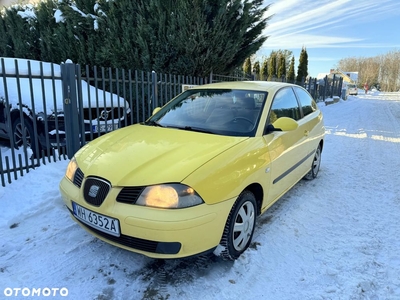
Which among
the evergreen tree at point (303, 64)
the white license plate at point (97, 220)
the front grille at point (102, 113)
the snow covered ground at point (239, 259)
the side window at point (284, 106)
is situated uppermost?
the evergreen tree at point (303, 64)

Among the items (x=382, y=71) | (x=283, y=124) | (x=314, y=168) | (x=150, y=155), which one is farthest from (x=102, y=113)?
(x=382, y=71)

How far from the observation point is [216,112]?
10.9ft

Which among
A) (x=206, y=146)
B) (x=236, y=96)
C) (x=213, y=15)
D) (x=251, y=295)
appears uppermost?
(x=213, y=15)

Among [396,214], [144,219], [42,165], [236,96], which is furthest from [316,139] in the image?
[42,165]

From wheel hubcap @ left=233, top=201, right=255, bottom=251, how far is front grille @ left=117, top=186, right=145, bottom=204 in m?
0.91

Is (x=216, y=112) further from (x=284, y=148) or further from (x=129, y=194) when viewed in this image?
(x=129, y=194)

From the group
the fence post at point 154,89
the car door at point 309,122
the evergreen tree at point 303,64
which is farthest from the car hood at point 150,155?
the evergreen tree at point 303,64

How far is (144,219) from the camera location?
81.0 inches

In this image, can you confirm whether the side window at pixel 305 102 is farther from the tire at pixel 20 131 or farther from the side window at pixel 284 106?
the tire at pixel 20 131

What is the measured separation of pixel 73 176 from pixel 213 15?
246 inches

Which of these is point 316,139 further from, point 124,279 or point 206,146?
point 124,279

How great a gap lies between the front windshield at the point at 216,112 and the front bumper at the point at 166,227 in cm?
103

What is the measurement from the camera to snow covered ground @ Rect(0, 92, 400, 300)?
7.38 feet

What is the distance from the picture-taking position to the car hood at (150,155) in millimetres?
2197
